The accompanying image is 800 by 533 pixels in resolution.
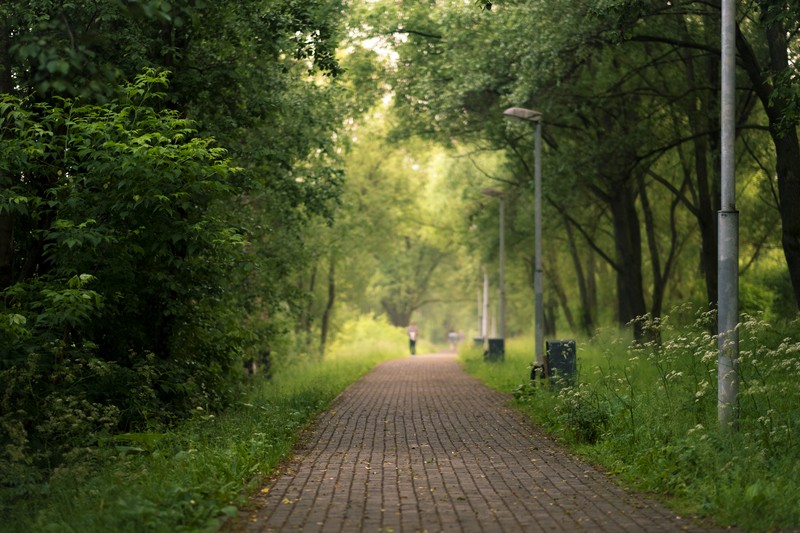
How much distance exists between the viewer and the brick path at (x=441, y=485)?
299 inches

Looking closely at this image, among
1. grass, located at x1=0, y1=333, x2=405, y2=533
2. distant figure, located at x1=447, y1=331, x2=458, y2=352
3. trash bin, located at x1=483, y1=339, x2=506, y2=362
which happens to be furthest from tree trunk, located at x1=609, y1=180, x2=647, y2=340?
distant figure, located at x1=447, y1=331, x2=458, y2=352

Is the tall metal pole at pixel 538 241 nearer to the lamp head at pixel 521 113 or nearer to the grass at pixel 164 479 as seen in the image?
the lamp head at pixel 521 113

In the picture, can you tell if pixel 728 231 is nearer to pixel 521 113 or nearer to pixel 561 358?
pixel 561 358

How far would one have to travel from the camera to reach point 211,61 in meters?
16.8

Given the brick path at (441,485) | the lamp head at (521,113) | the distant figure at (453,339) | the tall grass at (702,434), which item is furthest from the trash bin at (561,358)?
the distant figure at (453,339)

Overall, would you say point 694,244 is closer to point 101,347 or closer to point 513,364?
point 513,364

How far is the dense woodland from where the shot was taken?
11.7 m

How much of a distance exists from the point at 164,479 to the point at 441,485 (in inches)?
102

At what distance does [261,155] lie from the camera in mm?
17656

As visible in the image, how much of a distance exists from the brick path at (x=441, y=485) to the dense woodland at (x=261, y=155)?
2.50 metres

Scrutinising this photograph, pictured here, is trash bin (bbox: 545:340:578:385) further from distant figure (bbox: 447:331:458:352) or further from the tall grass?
→ distant figure (bbox: 447:331:458:352)

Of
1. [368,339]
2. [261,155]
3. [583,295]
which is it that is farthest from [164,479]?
[368,339]

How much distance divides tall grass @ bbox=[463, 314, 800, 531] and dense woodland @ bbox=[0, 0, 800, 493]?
4.65 meters

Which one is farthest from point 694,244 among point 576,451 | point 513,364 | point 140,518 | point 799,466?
point 140,518
